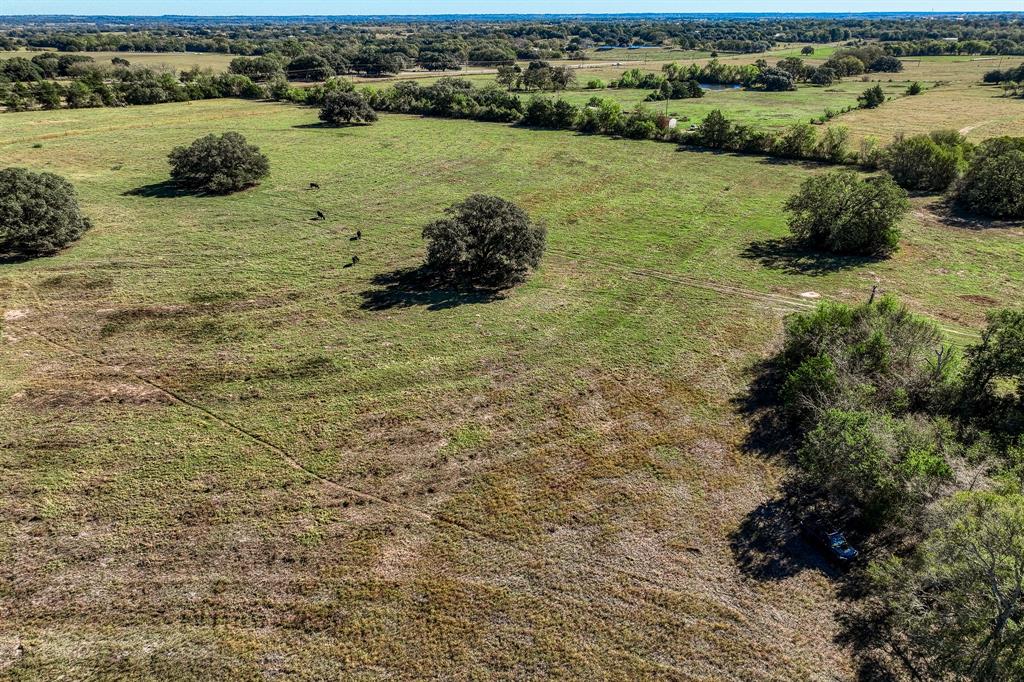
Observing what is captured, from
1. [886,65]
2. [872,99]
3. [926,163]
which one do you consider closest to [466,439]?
[926,163]

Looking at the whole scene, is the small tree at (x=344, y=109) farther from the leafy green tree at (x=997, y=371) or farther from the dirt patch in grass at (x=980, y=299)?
the leafy green tree at (x=997, y=371)

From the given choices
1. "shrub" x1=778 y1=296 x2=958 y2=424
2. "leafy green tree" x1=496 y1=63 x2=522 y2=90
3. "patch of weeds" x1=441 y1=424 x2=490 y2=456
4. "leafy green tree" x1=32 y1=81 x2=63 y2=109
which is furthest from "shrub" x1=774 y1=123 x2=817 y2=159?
"leafy green tree" x1=32 y1=81 x2=63 y2=109

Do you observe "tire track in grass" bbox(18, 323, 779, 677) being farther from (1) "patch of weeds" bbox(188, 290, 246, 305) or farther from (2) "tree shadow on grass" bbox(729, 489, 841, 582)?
(1) "patch of weeds" bbox(188, 290, 246, 305)

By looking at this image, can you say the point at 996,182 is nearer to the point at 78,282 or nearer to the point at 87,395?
the point at 87,395

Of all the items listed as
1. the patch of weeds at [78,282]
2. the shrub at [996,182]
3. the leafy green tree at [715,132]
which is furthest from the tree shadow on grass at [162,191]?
the shrub at [996,182]

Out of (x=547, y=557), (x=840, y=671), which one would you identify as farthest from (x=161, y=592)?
(x=840, y=671)

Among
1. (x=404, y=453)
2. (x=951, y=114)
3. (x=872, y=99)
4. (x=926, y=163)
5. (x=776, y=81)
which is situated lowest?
(x=404, y=453)

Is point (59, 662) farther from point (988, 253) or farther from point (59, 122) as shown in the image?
Answer: point (59, 122)
